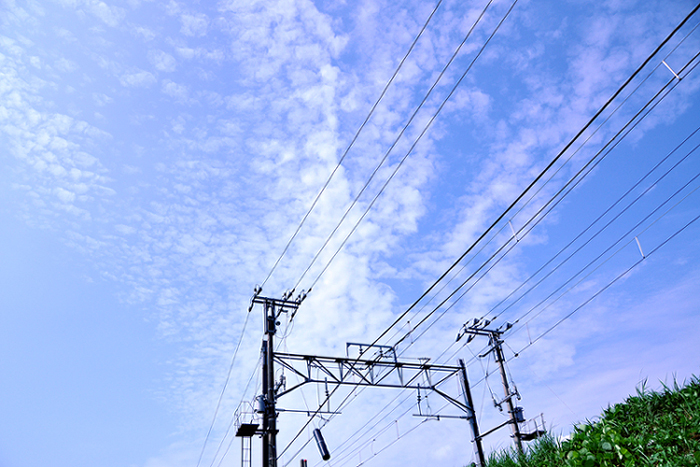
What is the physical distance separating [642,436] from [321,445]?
38.7ft

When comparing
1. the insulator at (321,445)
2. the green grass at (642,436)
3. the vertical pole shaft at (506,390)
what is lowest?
the green grass at (642,436)

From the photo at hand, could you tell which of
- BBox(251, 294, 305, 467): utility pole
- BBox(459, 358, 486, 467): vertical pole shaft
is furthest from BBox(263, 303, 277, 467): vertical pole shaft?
BBox(459, 358, 486, 467): vertical pole shaft

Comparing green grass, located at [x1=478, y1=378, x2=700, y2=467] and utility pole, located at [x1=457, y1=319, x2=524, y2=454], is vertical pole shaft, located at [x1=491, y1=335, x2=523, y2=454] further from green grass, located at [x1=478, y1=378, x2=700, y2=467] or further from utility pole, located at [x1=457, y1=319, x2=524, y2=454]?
green grass, located at [x1=478, y1=378, x2=700, y2=467]

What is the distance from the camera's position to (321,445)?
1612 centimetres

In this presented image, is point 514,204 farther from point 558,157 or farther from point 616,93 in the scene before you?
point 616,93

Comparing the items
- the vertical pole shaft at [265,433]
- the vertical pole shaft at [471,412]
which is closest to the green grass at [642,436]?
the vertical pole shaft at [265,433]

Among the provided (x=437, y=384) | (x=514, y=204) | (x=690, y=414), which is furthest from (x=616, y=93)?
(x=437, y=384)

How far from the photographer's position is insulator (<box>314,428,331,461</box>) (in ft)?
51.8

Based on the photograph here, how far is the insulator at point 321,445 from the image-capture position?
51.8ft

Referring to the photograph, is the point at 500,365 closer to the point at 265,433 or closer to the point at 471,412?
the point at 471,412

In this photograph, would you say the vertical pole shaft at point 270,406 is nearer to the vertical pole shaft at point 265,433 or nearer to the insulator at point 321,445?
the vertical pole shaft at point 265,433

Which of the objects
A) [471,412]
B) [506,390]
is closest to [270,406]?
[471,412]

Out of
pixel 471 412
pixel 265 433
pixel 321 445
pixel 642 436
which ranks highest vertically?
pixel 471 412

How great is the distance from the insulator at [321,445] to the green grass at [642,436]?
31.3ft
